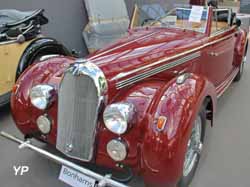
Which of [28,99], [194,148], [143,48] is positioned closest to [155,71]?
[143,48]

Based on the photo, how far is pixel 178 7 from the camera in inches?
125

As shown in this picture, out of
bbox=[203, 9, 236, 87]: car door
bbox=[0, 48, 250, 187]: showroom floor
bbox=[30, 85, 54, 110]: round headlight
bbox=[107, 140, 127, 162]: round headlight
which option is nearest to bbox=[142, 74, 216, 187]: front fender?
bbox=[107, 140, 127, 162]: round headlight

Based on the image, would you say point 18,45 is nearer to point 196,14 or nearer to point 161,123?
point 196,14

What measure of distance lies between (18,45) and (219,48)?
2409 mm

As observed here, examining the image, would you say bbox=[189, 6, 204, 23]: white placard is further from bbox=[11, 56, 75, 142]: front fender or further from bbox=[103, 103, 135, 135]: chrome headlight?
bbox=[103, 103, 135, 135]: chrome headlight

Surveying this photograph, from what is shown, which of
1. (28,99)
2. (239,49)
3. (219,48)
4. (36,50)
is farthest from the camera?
(239,49)

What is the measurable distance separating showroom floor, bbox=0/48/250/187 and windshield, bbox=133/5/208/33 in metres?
1.16

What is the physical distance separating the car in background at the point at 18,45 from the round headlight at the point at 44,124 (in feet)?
4.63

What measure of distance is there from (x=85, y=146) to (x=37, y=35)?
2438 mm

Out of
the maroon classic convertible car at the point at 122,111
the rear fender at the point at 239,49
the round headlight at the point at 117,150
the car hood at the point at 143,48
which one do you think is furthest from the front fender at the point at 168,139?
the rear fender at the point at 239,49

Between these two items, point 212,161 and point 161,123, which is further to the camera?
point 212,161

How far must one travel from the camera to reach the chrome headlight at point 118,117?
1.75 m

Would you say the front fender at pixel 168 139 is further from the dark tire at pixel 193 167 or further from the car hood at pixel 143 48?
the car hood at pixel 143 48

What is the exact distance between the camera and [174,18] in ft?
10.5
